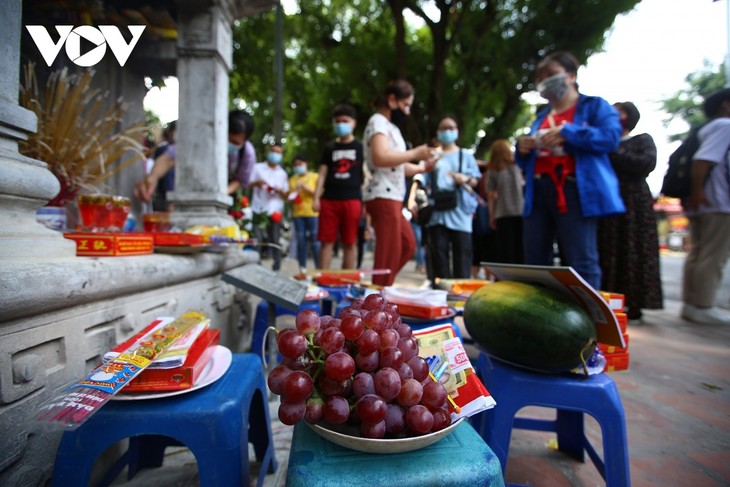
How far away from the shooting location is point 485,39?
11797mm

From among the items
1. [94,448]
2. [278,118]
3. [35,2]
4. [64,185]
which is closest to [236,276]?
[94,448]

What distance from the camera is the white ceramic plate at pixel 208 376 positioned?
1025 millimetres

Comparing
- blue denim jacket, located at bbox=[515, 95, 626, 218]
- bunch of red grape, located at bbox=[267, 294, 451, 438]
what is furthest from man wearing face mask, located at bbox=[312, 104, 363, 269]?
bunch of red grape, located at bbox=[267, 294, 451, 438]

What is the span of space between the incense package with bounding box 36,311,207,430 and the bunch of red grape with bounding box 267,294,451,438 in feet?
1.24

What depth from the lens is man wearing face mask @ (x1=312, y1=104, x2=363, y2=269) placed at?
4.15 metres

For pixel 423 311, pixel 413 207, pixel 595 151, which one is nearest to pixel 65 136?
pixel 423 311

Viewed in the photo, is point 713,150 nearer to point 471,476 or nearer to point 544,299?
point 544,299

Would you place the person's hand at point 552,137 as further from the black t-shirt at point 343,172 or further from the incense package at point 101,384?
the incense package at point 101,384

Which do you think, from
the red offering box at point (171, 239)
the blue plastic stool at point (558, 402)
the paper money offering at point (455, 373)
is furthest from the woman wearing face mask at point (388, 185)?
the paper money offering at point (455, 373)

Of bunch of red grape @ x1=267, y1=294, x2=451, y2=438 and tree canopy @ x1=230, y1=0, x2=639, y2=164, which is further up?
tree canopy @ x1=230, y1=0, x2=639, y2=164

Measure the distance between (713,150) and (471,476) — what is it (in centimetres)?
447

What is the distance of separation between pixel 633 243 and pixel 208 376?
3.95 metres

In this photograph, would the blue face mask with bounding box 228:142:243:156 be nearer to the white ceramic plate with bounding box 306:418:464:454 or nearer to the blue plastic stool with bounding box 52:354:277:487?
the blue plastic stool with bounding box 52:354:277:487

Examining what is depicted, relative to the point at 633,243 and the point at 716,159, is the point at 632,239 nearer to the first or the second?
the point at 633,243
